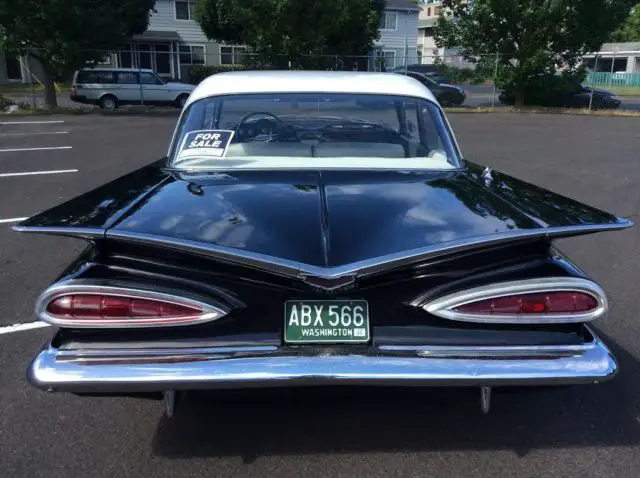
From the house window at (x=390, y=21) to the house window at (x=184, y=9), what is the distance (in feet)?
Result: 43.7

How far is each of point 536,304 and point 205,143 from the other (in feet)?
6.96

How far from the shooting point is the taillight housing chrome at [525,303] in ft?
7.42

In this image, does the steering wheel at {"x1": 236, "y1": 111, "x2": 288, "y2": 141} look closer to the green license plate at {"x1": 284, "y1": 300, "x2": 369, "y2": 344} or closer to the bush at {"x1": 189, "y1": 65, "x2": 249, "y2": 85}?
the green license plate at {"x1": 284, "y1": 300, "x2": 369, "y2": 344}

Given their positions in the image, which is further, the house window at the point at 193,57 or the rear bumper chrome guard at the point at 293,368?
the house window at the point at 193,57

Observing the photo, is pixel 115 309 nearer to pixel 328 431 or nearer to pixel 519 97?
pixel 328 431

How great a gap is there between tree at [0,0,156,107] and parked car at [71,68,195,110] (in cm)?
127

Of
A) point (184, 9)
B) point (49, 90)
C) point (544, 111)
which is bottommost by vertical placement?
point (544, 111)

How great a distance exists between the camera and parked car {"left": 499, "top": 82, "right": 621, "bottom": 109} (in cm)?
2312

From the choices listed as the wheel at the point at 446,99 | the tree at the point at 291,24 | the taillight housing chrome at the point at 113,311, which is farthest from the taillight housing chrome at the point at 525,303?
the wheel at the point at 446,99

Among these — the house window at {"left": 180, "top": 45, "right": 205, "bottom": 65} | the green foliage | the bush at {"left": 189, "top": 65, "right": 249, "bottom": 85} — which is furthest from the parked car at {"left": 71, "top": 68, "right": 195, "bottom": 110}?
the house window at {"left": 180, "top": 45, "right": 205, "bottom": 65}

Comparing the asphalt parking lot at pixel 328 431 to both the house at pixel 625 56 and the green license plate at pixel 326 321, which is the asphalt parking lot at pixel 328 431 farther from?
the house at pixel 625 56

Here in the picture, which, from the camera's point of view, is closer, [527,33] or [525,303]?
[525,303]

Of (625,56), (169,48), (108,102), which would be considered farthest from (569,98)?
(625,56)

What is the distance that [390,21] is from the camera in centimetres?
4447
